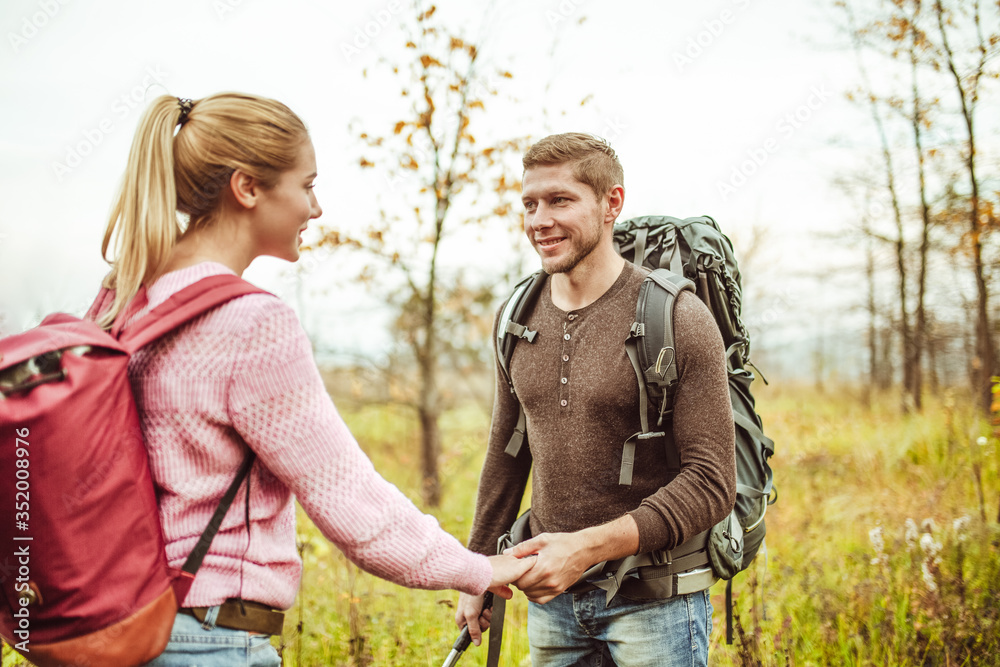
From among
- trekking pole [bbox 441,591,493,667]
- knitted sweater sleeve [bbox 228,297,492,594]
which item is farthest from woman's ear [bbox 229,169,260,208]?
trekking pole [bbox 441,591,493,667]

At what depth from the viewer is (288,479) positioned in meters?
1.32

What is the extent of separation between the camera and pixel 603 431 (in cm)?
221

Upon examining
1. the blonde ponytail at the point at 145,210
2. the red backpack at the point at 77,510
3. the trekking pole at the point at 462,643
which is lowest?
the trekking pole at the point at 462,643

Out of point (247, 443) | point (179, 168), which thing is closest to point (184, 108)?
point (179, 168)

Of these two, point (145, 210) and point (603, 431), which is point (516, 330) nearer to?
point (603, 431)

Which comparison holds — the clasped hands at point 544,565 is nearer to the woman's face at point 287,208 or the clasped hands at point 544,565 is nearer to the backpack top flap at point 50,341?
the woman's face at point 287,208

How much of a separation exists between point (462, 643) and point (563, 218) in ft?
5.07

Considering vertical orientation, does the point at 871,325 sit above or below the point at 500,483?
above

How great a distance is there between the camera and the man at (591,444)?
201cm

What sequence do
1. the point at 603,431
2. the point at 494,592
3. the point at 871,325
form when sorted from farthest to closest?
the point at 871,325 < the point at 603,431 < the point at 494,592

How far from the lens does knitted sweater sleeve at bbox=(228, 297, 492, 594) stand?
1260mm

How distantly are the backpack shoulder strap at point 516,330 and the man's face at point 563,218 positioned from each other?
0.18 meters

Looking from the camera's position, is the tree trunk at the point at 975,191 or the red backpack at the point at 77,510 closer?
the red backpack at the point at 77,510

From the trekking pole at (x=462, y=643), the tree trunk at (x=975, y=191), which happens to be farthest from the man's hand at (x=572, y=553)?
the tree trunk at (x=975, y=191)
